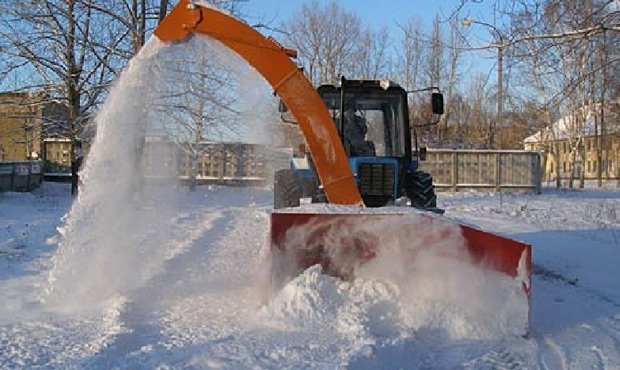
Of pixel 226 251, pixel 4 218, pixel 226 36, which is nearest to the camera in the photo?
pixel 226 36

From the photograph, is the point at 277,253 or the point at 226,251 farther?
the point at 226,251

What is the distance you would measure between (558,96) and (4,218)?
11.1 meters

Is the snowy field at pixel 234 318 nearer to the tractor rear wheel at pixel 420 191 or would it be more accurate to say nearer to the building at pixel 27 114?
the tractor rear wheel at pixel 420 191

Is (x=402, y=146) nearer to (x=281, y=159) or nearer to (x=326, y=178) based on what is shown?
(x=326, y=178)

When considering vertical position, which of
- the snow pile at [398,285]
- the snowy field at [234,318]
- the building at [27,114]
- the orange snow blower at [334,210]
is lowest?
the snowy field at [234,318]

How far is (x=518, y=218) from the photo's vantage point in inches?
634

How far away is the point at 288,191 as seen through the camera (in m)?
8.41

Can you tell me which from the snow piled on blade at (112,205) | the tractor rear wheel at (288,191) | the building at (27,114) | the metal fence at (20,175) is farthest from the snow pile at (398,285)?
the metal fence at (20,175)

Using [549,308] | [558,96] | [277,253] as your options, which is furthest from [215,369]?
[558,96]

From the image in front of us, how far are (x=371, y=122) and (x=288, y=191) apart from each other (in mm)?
1477

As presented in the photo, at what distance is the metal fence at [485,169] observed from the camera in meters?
27.2

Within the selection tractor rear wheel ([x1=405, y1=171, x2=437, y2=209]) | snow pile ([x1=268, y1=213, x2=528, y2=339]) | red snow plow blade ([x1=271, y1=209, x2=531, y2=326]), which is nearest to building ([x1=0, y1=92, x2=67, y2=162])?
tractor rear wheel ([x1=405, y1=171, x2=437, y2=209])

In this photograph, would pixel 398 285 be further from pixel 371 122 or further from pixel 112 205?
pixel 371 122

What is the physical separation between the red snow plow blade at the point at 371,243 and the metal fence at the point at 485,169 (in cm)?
2180
